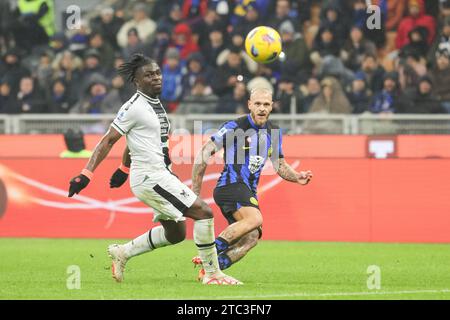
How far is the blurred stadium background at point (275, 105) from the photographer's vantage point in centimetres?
1692

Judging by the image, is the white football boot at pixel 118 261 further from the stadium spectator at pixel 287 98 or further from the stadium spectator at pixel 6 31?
the stadium spectator at pixel 6 31

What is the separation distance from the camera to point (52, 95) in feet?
69.3

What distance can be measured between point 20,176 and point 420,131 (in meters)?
6.25

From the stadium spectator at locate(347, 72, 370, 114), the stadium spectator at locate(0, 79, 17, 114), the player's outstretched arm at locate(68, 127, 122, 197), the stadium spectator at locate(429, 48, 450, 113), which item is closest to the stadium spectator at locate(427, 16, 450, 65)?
the stadium spectator at locate(429, 48, 450, 113)

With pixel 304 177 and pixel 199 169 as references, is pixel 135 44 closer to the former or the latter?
pixel 199 169

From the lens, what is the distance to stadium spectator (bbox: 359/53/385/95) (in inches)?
792

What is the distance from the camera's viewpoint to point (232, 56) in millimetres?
20406

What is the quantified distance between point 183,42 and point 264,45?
7760mm

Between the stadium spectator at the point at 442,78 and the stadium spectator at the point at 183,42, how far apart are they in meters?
4.43

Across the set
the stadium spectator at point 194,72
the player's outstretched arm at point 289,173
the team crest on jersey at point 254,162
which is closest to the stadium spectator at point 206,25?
the stadium spectator at point 194,72

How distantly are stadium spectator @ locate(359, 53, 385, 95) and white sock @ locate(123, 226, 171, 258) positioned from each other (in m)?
9.47

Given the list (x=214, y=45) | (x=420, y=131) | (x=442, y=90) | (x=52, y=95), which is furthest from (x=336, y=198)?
(x=52, y=95)
